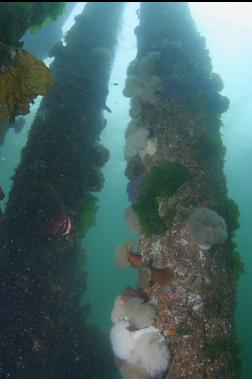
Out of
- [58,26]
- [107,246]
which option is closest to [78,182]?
[58,26]

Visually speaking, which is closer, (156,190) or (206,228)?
(206,228)

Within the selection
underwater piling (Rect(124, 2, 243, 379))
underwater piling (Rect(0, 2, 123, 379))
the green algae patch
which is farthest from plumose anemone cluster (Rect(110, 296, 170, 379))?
underwater piling (Rect(0, 2, 123, 379))

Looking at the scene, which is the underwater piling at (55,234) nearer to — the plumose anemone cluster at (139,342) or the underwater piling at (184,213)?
the underwater piling at (184,213)

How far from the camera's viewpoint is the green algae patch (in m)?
6.32

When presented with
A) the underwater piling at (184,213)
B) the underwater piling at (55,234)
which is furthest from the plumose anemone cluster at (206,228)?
the underwater piling at (55,234)

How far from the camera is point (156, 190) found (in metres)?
6.48

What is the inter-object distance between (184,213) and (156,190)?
0.71m

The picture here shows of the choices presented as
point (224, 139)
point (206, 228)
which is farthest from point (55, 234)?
point (224, 139)

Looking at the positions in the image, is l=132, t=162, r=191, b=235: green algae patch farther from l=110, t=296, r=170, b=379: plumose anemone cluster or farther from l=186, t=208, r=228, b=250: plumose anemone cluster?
l=110, t=296, r=170, b=379: plumose anemone cluster

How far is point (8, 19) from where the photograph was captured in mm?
5395

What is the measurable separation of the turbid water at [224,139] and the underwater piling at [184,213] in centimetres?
106

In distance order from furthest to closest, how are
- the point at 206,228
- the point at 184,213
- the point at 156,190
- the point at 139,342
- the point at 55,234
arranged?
the point at 55,234 → the point at 156,190 → the point at 184,213 → the point at 206,228 → the point at 139,342

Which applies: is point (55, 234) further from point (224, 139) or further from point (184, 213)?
point (224, 139)

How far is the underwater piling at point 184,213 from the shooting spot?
536 cm
